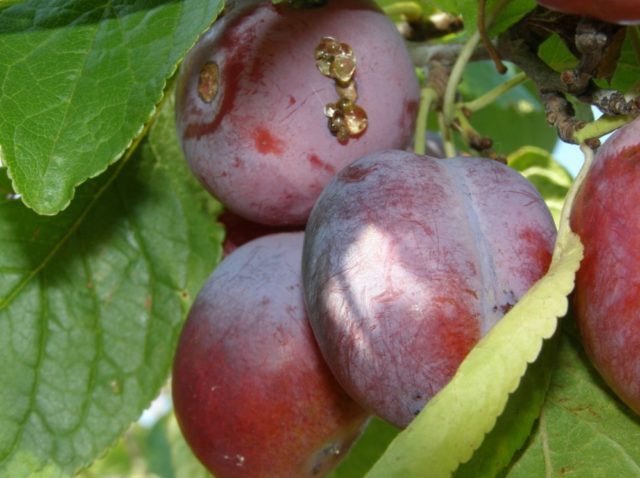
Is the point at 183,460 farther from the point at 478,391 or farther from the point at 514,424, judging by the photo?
the point at 478,391

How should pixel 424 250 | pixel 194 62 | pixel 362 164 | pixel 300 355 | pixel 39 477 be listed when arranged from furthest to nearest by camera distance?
pixel 39 477, pixel 194 62, pixel 300 355, pixel 362 164, pixel 424 250

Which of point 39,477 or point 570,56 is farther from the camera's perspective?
point 39,477

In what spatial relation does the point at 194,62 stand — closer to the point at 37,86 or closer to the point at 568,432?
the point at 37,86

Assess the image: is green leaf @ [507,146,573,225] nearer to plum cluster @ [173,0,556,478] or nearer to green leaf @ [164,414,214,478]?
plum cluster @ [173,0,556,478]

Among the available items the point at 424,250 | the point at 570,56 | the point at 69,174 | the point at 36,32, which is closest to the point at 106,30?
the point at 36,32

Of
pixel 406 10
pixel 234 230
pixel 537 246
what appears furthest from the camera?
pixel 406 10

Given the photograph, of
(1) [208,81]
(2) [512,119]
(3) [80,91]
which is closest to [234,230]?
(1) [208,81]

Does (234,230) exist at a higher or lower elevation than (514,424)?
lower
